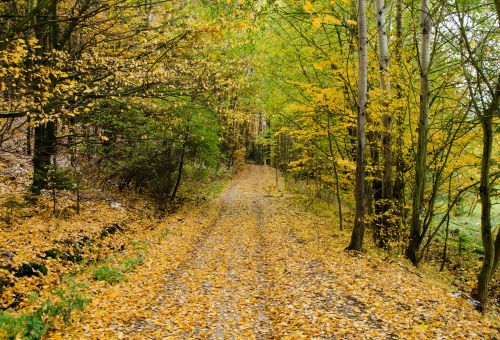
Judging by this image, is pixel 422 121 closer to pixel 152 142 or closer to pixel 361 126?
pixel 361 126

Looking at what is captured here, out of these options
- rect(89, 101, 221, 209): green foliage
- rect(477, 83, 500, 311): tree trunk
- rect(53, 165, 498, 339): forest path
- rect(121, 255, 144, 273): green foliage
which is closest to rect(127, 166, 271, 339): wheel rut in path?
rect(53, 165, 498, 339): forest path

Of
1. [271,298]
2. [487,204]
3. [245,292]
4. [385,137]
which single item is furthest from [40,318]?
[385,137]

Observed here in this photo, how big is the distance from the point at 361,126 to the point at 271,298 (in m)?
5.34

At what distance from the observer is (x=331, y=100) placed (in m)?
12.6

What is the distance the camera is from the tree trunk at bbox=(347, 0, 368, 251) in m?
9.66

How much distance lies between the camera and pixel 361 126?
994 cm

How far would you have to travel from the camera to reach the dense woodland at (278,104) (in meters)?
7.63

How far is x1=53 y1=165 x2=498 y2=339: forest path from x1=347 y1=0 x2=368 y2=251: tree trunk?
85 centimetres

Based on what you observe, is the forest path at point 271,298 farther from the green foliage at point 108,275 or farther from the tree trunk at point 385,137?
the tree trunk at point 385,137

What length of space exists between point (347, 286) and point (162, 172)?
12.1 metres

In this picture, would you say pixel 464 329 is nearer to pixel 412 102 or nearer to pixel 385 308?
pixel 385 308

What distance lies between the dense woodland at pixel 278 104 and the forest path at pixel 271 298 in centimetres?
102

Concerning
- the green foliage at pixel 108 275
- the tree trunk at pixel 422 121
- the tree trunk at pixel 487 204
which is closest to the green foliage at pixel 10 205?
the green foliage at pixel 108 275

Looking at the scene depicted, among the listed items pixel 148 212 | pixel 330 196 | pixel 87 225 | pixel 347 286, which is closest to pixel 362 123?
pixel 347 286
